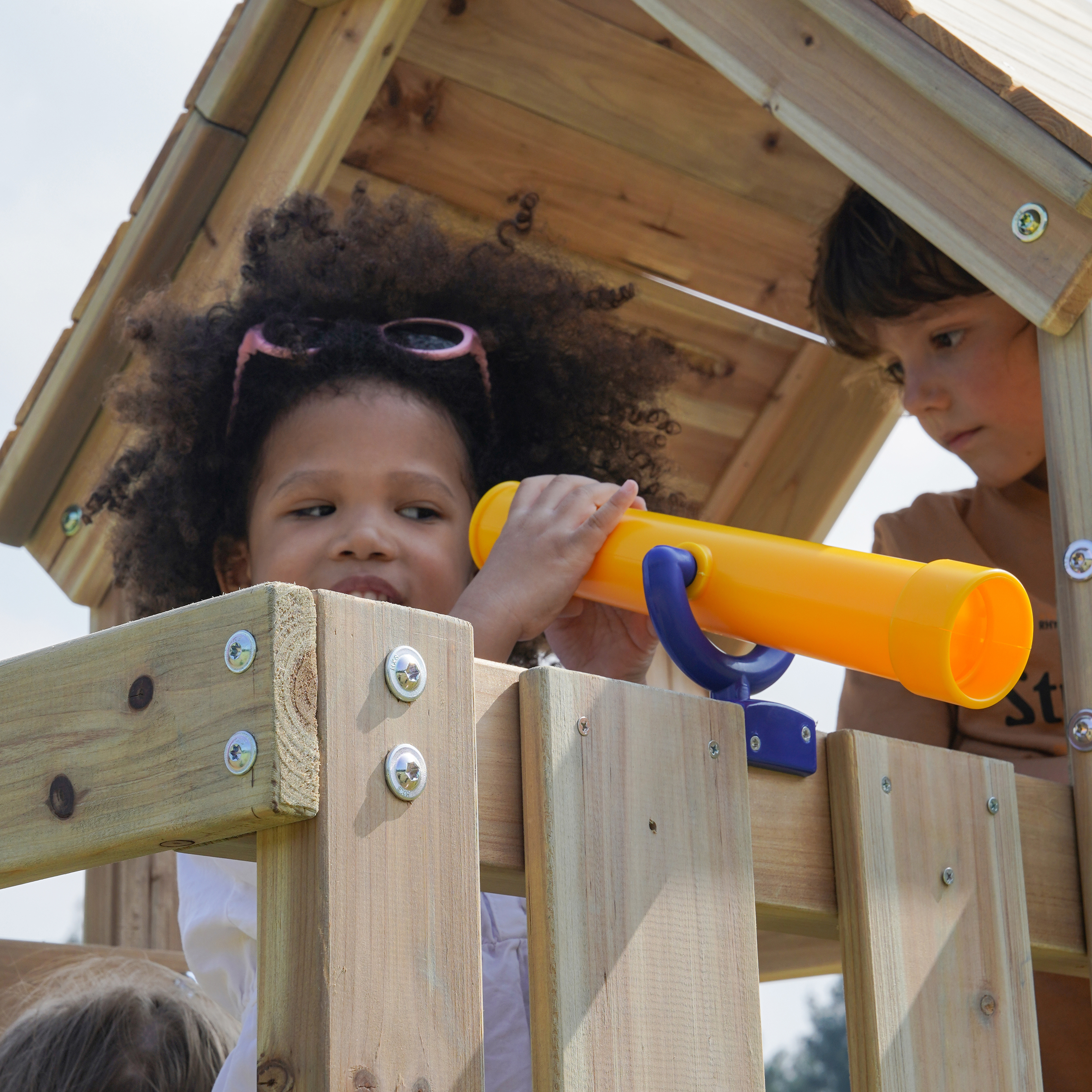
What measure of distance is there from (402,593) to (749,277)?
962 millimetres

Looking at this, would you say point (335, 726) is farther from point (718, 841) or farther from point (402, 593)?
point (402, 593)

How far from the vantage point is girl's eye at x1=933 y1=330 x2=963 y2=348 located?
1.83 metres

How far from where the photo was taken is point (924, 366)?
1879 millimetres

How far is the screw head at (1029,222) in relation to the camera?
1.17 metres

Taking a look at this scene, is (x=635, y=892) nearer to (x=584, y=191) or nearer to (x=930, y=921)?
(x=930, y=921)

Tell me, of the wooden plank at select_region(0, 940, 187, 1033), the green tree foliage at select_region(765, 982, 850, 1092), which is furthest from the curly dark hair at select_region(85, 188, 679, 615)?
the green tree foliage at select_region(765, 982, 850, 1092)

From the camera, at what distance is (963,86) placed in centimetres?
119

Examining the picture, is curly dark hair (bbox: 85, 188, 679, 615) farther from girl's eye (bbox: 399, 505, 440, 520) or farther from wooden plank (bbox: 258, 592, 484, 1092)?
wooden plank (bbox: 258, 592, 484, 1092)

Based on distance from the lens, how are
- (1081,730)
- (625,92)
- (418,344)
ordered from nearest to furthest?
(1081,730)
(418,344)
(625,92)

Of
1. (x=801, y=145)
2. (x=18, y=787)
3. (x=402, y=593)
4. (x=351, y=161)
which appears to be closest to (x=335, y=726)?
(x=18, y=787)

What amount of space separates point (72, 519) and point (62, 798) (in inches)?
61.1

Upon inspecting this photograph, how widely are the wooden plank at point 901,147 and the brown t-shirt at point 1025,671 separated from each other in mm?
660

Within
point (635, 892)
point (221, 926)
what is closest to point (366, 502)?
point (221, 926)

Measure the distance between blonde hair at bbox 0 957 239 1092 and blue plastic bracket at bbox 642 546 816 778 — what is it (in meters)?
0.95
